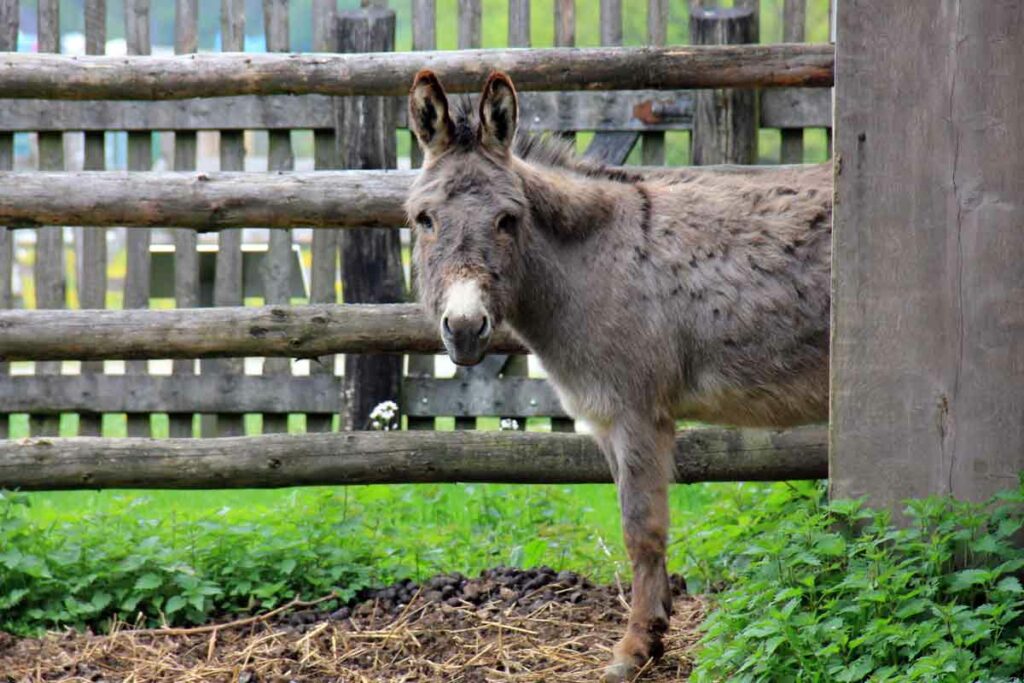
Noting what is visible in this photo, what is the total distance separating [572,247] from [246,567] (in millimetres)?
2007

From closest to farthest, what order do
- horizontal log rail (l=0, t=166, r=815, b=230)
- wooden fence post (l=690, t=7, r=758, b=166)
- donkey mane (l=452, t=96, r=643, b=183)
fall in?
donkey mane (l=452, t=96, r=643, b=183)
horizontal log rail (l=0, t=166, r=815, b=230)
wooden fence post (l=690, t=7, r=758, b=166)

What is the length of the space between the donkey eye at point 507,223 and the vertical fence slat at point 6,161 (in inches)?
158

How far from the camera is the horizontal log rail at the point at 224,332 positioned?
5.49 meters

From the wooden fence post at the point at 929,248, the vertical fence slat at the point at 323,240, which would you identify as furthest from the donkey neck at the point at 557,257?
the vertical fence slat at the point at 323,240

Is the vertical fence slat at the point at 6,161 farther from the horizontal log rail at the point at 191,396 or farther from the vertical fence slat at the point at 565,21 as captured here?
the vertical fence slat at the point at 565,21

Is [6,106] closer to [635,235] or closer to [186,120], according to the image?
[186,120]

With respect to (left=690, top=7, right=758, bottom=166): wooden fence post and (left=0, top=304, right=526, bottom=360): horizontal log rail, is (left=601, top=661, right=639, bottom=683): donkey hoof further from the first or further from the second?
(left=690, top=7, right=758, bottom=166): wooden fence post

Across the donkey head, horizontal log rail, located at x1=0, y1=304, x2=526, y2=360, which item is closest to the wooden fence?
horizontal log rail, located at x1=0, y1=304, x2=526, y2=360

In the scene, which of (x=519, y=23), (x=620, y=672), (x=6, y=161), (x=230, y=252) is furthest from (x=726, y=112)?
(x=6, y=161)

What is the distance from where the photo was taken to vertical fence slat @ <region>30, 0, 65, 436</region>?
7.45 meters

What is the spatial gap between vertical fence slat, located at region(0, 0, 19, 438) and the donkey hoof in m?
4.61

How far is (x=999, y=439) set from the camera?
12.2 ft

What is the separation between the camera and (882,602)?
3.53m

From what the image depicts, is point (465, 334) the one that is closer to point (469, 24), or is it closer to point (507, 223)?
point (507, 223)
